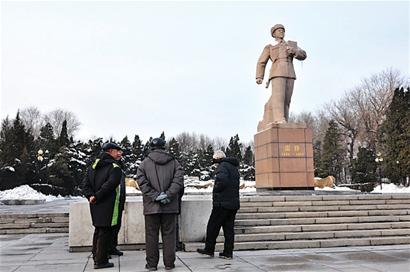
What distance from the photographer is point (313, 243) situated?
27.5ft

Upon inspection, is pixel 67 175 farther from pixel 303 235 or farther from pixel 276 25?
pixel 303 235

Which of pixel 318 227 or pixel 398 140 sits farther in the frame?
pixel 398 140

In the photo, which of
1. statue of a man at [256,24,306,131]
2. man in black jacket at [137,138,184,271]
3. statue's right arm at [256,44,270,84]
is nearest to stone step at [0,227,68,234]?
man in black jacket at [137,138,184,271]

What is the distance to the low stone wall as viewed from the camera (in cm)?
800

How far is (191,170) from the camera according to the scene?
61469 millimetres

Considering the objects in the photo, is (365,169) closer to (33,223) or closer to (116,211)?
(33,223)

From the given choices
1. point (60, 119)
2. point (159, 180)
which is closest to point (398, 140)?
point (159, 180)

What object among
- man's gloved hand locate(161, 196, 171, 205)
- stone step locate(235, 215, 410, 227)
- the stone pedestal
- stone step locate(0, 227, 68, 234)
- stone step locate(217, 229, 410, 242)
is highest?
the stone pedestal

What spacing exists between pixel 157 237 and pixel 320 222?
4742mm

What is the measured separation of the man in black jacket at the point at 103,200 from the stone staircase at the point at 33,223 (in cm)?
618

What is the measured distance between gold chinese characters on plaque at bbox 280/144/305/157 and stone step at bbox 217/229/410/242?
6088 mm

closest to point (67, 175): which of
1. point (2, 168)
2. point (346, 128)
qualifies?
point (2, 168)

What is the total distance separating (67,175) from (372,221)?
31.1 meters

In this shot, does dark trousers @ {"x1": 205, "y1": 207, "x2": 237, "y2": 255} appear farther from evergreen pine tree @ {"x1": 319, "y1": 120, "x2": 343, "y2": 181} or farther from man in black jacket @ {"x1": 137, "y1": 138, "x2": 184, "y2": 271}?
evergreen pine tree @ {"x1": 319, "y1": 120, "x2": 343, "y2": 181}
